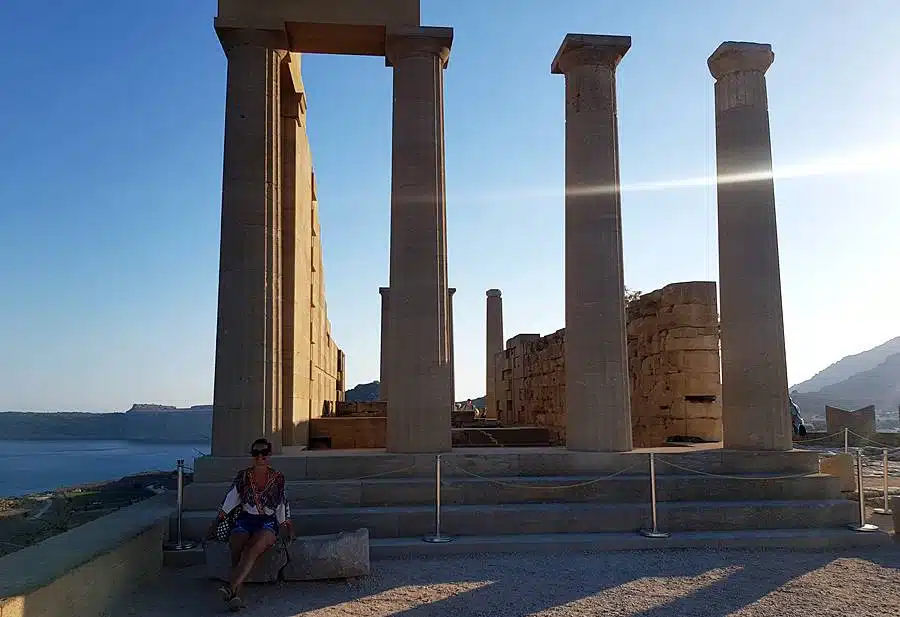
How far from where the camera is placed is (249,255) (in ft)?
37.7

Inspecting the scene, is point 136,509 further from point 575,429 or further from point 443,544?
point 575,429

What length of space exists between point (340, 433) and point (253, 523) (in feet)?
29.0

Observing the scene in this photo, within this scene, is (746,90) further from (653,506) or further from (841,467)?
(653,506)

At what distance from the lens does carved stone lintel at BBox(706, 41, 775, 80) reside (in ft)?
42.5

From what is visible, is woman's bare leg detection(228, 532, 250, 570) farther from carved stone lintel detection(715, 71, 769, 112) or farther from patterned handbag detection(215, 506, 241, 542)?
carved stone lintel detection(715, 71, 769, 112)

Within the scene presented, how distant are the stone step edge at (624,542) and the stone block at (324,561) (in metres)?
1.14

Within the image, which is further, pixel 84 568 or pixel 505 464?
pixel 505 464

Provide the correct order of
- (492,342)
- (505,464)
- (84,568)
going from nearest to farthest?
(84,568) → (505,464) → (492,342)

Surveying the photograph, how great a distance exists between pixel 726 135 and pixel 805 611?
8.73 m

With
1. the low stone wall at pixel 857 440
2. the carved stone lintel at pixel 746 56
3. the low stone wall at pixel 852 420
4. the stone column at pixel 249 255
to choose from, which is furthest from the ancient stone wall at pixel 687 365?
the low stone wall at pixel 852 420

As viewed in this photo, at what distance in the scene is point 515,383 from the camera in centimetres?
2670

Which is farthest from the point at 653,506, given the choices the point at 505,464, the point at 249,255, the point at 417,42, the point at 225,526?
the point at 417,42

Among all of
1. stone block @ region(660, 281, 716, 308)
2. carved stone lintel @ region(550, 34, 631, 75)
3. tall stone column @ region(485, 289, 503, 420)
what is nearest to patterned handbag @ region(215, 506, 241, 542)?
carved stone lintel @ region(550, 34, 631, 75)

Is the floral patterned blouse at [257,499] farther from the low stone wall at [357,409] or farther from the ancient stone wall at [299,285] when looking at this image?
the low stone wall at [357,409]
